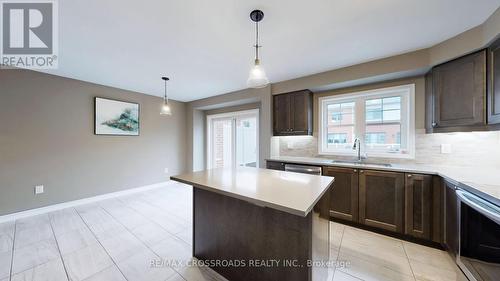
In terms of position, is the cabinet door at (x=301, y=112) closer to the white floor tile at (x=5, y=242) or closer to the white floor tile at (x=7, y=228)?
the white floor tile at (x=5, y=242)

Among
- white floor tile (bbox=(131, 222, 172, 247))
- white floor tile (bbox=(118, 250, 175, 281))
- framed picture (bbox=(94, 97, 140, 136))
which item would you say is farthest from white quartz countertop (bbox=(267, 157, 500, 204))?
framed picture (bbox=(94, 97, 140, 136))

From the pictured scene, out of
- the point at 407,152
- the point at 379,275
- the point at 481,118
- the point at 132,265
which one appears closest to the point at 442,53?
the point at 481,118

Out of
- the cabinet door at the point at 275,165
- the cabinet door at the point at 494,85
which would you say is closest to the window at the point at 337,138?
the cabinet door at the point at 275,165

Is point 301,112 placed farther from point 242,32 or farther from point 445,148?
point 445,148

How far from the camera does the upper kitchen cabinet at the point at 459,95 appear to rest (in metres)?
1.88

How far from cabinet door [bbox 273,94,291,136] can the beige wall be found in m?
3.23

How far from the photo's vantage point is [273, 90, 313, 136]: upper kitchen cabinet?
10.9 ft

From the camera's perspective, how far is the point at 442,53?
212 cm

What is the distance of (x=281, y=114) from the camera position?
3590mm

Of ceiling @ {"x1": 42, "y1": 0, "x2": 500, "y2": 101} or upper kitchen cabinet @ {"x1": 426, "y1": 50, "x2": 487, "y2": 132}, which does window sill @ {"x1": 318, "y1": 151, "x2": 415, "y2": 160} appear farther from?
ceiling @ {"x1": 42, "y1": 0, "x2": 500, "y2": 101}

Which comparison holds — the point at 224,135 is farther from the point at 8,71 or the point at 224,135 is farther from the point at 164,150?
the point at 8,71

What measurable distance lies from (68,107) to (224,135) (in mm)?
3315

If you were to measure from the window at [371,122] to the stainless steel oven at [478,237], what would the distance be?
4.18 ft

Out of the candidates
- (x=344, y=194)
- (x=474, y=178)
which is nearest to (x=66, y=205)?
(x=344, y=194)
